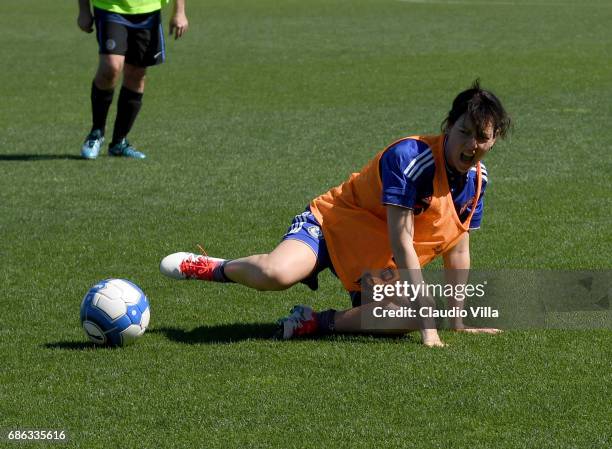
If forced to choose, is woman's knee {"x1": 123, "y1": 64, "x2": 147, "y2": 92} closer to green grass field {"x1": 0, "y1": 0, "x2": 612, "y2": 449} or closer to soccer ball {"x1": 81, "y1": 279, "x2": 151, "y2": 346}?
green grass field {"x1": 0, "y1": 0, "x2": 612, "y2": 449}

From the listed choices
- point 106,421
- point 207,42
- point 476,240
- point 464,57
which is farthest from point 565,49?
point 106,421

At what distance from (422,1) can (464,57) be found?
1000 centimetres

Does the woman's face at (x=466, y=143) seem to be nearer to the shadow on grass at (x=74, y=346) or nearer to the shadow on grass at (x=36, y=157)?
the shadow on grass at (x=74, y=346)

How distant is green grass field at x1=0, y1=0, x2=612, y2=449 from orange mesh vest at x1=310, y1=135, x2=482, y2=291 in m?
0.39

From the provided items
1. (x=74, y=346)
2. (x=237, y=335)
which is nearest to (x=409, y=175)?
(x=237, y=335)

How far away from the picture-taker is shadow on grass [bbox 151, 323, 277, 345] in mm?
5875

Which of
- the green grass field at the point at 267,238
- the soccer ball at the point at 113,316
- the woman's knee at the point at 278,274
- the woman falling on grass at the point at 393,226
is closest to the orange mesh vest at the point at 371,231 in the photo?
the woman falling on grass at the point at 393,226

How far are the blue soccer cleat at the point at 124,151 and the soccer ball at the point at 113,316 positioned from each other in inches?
208

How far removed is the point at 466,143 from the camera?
18.0ft

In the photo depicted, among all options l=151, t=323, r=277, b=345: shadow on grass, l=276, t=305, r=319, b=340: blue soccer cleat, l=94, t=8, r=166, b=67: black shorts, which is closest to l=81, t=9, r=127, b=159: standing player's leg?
l=94, t=8, r=166, b=67: black shorts

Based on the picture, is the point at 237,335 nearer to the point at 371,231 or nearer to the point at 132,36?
the point at 371,231

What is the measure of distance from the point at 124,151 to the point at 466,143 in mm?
6097

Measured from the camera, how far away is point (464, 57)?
18438mm

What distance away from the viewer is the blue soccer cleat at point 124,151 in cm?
1099
